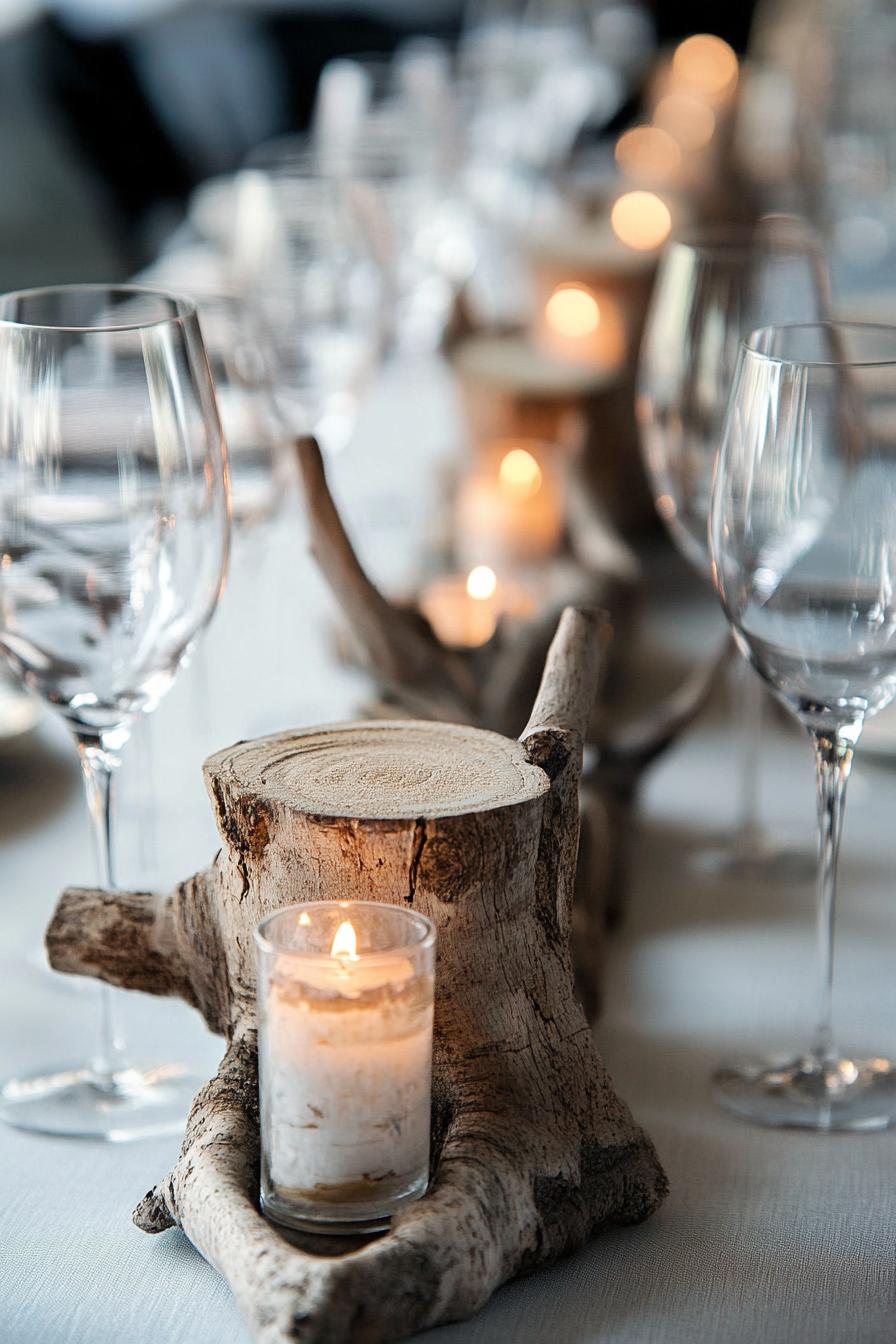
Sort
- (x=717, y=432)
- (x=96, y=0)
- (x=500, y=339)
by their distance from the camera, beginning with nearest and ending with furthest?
(x=717, y=432)
(x=500, y=339)
(x=96, y=0)

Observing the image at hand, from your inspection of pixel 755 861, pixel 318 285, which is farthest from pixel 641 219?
pixel 755 861

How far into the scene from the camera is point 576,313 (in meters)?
1.62

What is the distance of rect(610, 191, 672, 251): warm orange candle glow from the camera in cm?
178

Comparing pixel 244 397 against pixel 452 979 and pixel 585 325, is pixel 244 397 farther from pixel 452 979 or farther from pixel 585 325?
pixel 585 325

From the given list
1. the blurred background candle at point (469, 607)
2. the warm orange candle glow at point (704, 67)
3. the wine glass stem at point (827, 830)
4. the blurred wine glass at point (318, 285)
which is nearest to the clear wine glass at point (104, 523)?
the wine glass stem at point (827, 830)

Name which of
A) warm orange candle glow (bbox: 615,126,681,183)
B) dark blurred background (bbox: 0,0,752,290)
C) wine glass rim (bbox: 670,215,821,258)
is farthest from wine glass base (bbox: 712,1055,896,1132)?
dark blurred background (bbox: 0,0,752,290)

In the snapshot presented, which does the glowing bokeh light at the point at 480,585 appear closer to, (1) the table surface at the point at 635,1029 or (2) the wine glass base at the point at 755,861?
(1) the table surface at the point at 635,1029

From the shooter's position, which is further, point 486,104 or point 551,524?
point 486,104

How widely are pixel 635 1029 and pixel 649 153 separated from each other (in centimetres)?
252

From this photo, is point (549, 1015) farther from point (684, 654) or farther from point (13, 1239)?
point (684, 654)

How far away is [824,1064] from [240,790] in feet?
0.93

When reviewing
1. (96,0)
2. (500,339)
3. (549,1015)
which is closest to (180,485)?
(549,1015)

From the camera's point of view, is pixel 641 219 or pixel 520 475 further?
pixel 641 219

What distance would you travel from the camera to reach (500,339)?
5.08ft
